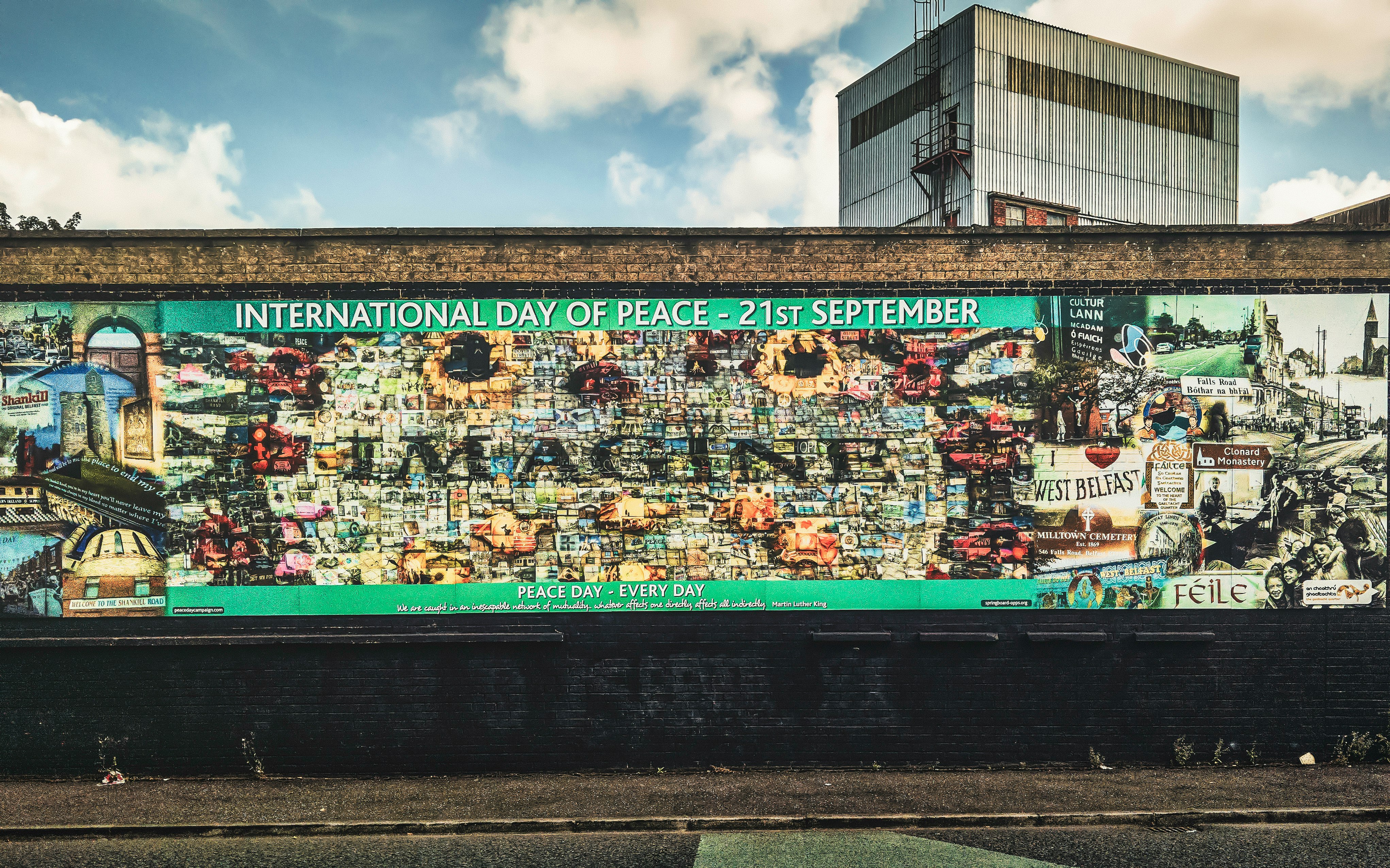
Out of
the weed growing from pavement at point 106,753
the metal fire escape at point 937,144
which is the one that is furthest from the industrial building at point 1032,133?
the weed growing from pavement at point 106,753

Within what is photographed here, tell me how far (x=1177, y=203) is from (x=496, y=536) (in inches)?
1185

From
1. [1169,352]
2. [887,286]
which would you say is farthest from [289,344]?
[1169,352]

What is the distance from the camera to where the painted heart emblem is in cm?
848

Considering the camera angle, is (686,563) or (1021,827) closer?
(1021,827)

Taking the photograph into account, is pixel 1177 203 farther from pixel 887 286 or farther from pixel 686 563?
pixel 686 563

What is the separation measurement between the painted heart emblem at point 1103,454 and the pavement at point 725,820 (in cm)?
315

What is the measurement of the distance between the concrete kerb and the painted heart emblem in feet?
11.0

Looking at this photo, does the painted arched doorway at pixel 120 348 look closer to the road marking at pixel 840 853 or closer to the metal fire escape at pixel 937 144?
the road marking at pixel 840 853

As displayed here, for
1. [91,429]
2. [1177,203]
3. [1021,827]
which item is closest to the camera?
[1021,827]

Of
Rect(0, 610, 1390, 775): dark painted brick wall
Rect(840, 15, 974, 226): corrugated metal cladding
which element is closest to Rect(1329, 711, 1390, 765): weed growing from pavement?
Rect(0, 610, 1390, 775): dark painted brick wall

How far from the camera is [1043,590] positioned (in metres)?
8.46

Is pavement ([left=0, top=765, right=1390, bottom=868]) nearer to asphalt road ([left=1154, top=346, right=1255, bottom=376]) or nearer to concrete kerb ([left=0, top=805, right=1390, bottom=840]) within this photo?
concrete kerb ([left=0, top=805, right=1390, bottom=840])

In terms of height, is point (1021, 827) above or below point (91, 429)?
below

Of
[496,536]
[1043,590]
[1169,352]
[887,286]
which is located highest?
[887,286]
